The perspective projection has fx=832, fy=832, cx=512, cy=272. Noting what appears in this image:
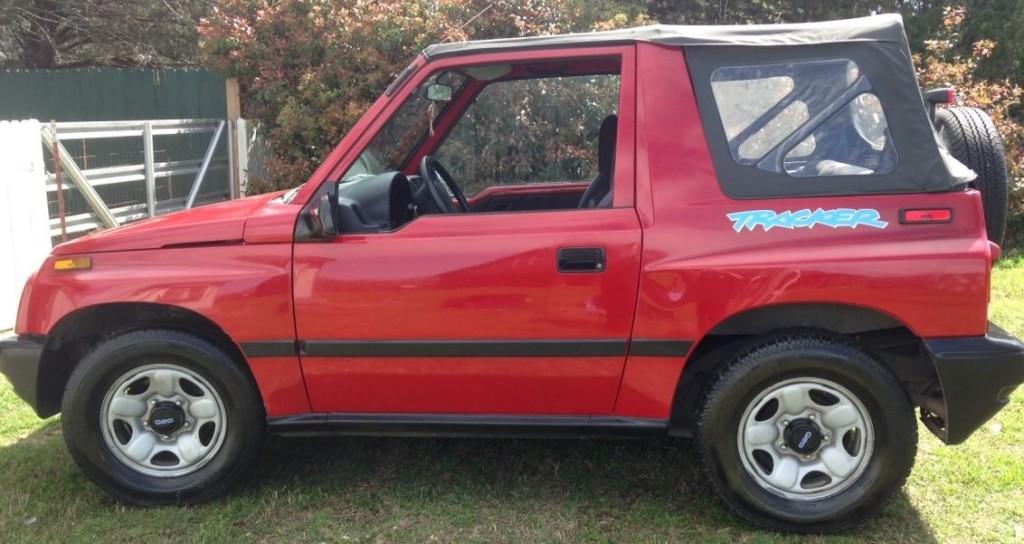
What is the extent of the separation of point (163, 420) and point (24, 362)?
2.03 ft

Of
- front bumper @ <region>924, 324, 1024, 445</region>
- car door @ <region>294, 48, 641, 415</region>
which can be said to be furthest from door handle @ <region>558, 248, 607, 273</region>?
front bumper @ <region>924, 324, 1024, 445</region>

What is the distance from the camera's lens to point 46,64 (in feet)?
49.1

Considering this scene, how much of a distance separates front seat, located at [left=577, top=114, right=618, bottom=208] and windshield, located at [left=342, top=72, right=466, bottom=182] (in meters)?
0.69

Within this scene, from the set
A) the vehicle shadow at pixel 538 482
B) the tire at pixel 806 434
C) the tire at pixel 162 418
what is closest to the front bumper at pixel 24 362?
the tire at pixel 162 418

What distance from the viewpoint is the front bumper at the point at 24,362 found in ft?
11.2

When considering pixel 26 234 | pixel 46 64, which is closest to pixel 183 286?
pixel 26 234

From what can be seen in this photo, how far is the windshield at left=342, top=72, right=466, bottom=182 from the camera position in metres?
3.32

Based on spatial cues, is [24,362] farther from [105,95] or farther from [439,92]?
[105,95]

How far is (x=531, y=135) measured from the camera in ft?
15.2

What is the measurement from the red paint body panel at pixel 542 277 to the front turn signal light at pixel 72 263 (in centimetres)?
3

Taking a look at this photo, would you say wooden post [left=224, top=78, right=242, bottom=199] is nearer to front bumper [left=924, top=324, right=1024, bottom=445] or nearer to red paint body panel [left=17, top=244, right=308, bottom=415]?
red paint body panel [left=17, top=244, right=308, bottom=415]

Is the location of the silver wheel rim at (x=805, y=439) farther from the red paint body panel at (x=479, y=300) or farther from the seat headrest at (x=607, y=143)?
the seat headrest at (x=607, y=143)

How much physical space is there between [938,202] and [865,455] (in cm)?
98

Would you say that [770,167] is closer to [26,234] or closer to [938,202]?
[938,202]
